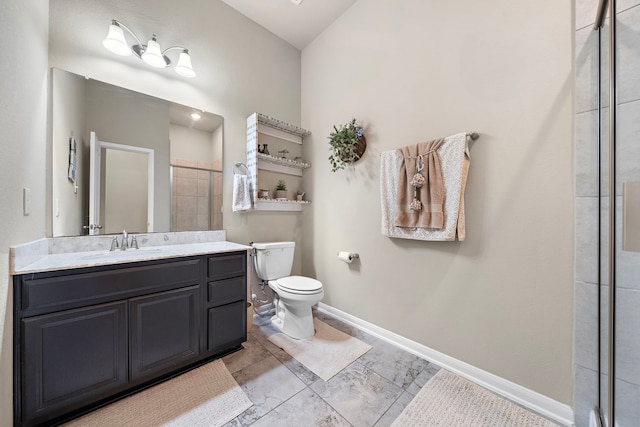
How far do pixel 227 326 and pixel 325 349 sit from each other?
77cm

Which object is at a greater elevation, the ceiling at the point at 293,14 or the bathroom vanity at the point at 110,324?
the ceiling at the point at 293,14

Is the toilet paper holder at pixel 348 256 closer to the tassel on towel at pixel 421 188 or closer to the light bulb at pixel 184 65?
the tassel on towel at pixel 421 188

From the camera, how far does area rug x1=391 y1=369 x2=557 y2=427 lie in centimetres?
121

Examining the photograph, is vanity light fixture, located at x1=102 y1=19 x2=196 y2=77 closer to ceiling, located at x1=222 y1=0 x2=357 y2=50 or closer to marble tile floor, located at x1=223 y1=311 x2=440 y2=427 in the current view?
ceiling, located at x1=222 y1=0 x2=357 y2=50

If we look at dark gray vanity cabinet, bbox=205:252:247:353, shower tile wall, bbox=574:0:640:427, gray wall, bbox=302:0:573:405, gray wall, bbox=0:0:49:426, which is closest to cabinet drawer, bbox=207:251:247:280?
dark gray vanity cabinet, bbox=205:252:247:353

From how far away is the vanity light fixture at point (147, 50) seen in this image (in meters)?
1.59

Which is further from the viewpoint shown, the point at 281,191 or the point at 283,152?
the point at 283,152

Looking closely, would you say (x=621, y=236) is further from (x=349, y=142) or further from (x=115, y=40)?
(x=115, y=40)

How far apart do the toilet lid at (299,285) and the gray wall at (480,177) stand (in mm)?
434

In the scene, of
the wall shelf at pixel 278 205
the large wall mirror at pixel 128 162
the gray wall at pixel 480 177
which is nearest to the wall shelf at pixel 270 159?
the wall shelf at pixel 278 205

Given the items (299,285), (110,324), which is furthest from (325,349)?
(110,324)

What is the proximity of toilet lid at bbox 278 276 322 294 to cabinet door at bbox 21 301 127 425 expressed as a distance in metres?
1.05

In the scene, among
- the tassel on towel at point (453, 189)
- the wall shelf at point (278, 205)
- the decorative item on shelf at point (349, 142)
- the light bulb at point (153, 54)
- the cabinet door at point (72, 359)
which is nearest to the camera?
the cabinet door at point (72, 359)

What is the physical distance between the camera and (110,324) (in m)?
1.28
